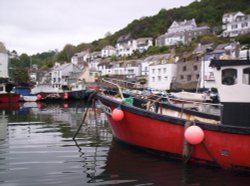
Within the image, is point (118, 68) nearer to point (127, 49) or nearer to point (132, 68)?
point (132, 68)

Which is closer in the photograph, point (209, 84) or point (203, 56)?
point (209, 84)

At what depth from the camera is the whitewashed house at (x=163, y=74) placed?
61.3 m

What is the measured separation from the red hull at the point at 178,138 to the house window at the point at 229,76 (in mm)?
1305

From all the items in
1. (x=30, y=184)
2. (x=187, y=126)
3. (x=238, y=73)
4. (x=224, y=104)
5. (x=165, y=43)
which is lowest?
(x=30, y=184)

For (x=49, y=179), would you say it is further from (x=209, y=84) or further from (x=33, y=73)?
(x=33, y=73)

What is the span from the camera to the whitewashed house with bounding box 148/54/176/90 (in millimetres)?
61350

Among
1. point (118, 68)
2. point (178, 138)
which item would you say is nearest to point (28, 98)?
point (178, 138)

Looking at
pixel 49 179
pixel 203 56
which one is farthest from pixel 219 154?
pixel 203 56

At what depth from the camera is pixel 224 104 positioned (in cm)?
959

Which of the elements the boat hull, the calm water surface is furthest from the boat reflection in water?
the boat hull

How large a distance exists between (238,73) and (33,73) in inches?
4062

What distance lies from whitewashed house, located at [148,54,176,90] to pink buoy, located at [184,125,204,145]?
52183 millimetres

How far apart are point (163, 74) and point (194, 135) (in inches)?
2103

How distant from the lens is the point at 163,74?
62375mm
